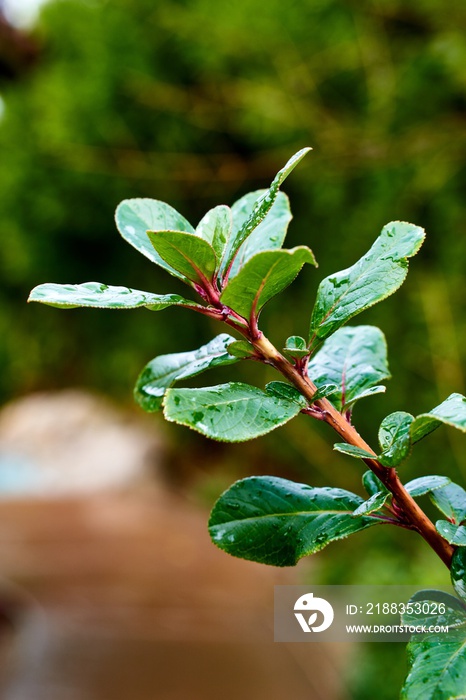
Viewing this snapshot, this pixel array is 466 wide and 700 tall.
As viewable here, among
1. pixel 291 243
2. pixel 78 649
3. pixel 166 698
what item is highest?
pixel 291 243

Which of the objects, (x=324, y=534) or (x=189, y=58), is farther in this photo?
(x=189, y=58)

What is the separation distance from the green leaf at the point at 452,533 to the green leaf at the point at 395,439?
4 centimetres

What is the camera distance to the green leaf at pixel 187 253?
0.32 m

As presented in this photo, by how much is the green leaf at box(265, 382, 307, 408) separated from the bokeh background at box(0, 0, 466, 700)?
204 centimetres

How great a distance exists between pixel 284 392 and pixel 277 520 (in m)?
0.08

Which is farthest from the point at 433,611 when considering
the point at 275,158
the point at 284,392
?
the point at 275,158

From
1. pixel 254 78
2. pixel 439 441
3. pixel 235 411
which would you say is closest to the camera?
pixel 235 411

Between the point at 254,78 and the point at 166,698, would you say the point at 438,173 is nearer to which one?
the point at 254,78

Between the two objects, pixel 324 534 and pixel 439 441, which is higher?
pixel 439 441

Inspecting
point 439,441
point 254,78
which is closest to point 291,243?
point 254,78

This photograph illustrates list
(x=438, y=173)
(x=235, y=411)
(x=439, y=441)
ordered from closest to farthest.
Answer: (x=235, y=411) < (x=438, y=173) < (x=439, y=441)

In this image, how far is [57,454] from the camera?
6742 millimetres

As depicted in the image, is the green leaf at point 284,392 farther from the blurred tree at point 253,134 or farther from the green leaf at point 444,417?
the blurred tree at point 253,134

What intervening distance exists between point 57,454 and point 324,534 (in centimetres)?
673
